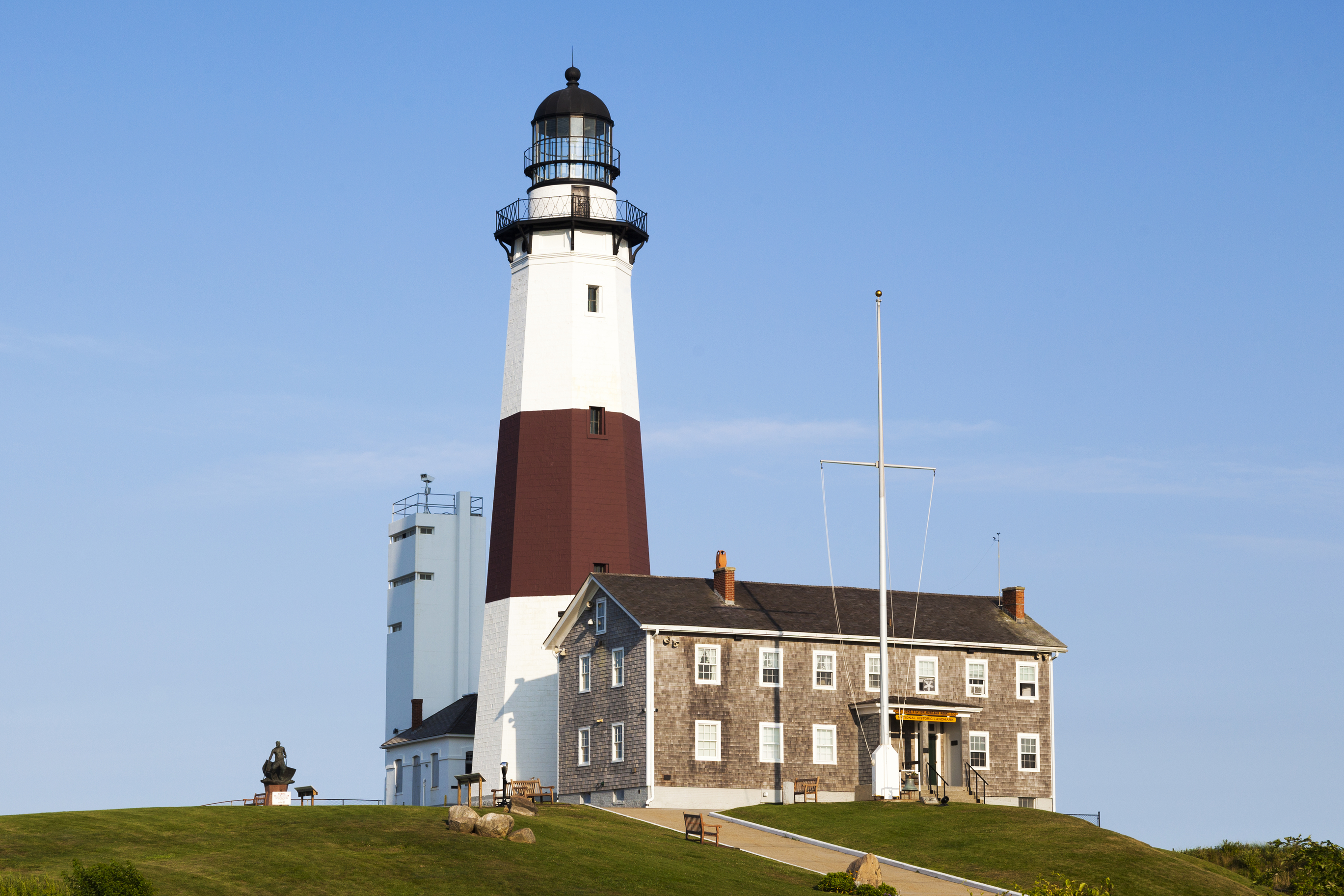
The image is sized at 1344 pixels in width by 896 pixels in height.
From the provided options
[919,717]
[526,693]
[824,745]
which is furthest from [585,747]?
[919,717]

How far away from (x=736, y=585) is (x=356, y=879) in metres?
24.4

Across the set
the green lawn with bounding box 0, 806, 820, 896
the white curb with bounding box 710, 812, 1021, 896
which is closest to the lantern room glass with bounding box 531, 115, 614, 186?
the white curb with bounding box 710, 812, 1021, 896

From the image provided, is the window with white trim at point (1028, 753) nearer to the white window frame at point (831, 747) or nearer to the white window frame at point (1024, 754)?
the white window frame at point (1024, 754)

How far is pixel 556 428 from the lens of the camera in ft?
194

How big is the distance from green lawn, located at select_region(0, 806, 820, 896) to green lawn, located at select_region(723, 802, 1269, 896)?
4.39m

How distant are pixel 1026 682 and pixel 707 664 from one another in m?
11.3

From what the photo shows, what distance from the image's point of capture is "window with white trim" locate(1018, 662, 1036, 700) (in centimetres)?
5700

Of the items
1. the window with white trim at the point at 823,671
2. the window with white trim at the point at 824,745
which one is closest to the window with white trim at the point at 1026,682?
the window with white trim at the point at 823,671

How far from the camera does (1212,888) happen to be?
40688mm

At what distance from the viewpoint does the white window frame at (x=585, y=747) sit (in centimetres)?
5481

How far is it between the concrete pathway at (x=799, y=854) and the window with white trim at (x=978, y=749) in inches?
412

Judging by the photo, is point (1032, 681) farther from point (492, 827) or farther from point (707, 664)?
point (492, 827)

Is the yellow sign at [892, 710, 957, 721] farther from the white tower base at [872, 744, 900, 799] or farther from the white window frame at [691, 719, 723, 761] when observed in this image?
the white window frame at [691, 719, 723, 761]

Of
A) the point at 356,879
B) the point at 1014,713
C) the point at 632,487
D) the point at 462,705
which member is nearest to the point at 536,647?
the point at 632,487
